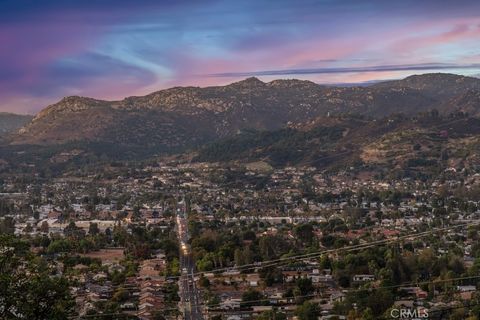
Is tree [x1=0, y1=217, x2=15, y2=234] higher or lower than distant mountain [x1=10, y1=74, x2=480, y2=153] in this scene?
lower

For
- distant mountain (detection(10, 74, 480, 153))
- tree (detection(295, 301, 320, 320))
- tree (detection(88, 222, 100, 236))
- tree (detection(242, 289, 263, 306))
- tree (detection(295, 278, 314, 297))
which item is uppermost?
distant mountain (detection(10, 74, 480, 153))

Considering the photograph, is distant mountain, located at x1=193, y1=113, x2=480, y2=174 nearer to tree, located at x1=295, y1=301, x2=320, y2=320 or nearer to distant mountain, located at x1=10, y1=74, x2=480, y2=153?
distant mountain, located at x1=10, y1=74, x2=480, y2=153

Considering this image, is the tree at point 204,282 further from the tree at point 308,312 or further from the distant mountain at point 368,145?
the distant mountain at point 368,145

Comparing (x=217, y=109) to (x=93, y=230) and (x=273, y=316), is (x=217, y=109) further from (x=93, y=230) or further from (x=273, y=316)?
(x=273, y=316)

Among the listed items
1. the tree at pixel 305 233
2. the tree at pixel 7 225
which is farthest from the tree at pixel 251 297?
the tree at pixel 7 225

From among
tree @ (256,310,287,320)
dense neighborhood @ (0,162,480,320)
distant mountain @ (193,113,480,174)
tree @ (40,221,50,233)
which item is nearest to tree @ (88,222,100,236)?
dense neighborhood @ (0,162,480,320)

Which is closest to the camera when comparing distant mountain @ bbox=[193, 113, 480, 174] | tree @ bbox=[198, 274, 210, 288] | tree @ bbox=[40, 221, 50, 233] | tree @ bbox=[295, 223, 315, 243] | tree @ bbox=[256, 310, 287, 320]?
tree @ bbox=[256, 310, 287, 320]

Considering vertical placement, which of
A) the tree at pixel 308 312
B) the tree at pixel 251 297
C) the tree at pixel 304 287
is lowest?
the tree at pixel 304 287
